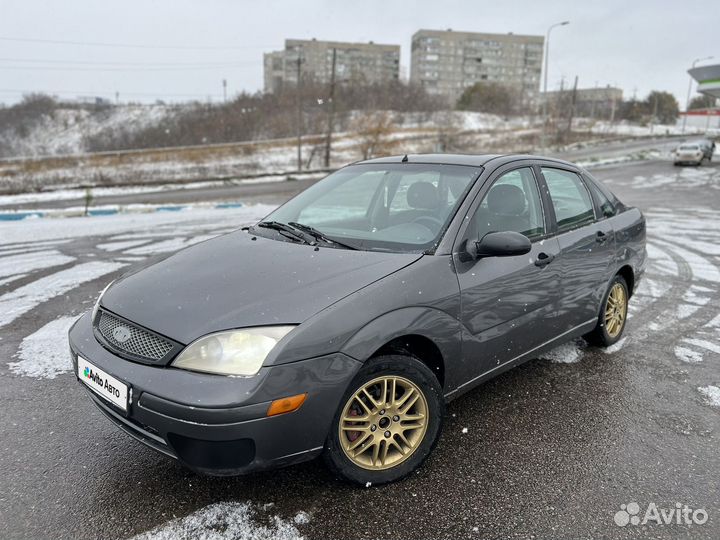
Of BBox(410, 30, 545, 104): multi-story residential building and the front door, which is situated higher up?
BBox(410, 30, 545, 104): multi-story residential building

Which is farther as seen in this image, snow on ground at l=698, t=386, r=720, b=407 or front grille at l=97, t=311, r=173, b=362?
snow on ground at l=698, t=386, r=720, b=407

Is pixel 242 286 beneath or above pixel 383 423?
above

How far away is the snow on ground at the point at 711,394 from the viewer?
350 cm

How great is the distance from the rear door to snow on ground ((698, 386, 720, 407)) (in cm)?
86

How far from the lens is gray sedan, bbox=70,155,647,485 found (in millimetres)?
2145

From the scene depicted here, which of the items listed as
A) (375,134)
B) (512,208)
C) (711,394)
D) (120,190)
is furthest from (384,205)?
(375,134)

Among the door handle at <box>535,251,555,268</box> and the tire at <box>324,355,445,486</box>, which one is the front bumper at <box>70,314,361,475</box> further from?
the door handle at <box>535,251,555,268</box>

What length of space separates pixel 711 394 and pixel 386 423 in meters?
2.59

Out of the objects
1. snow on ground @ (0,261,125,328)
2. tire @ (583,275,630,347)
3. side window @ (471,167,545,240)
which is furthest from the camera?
snow on ground @ (0,261,125,328)

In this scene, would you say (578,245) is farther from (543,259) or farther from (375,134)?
(375,134)

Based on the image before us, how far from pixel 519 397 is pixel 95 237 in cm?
906

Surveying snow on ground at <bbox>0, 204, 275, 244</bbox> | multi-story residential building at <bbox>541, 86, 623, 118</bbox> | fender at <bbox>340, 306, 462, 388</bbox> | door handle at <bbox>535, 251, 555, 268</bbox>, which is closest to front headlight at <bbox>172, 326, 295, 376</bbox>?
fender at <bbox>340, 306, 462, 388</bbox>

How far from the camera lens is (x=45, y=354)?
13.7ft

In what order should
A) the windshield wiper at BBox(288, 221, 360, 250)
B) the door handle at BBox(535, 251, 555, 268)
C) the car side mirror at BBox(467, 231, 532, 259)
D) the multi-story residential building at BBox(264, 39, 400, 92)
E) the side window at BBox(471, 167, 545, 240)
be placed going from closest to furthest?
1. the car side mirror at BBox(467, 231, 532, 259)
2. the windshield wiper at BBox(288, 221, 360, 250)
3. the side window at BBox(471, 167, 545, 240)
4. the door handle at BBox(535, 251, 555, 268)
5. the multi-story residential building at BBox(264, 39, 400, 92)
